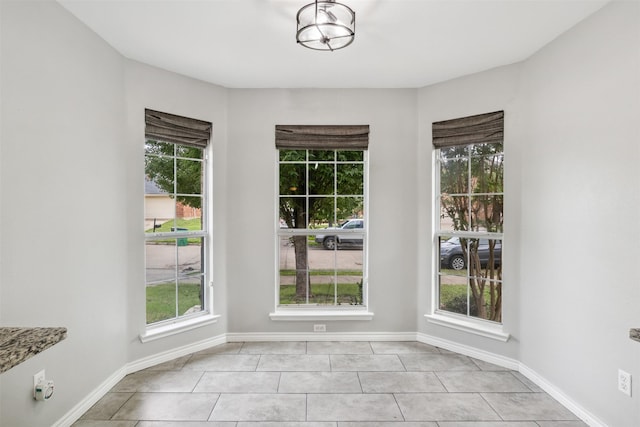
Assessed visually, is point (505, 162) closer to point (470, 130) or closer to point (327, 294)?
point (470, 130)

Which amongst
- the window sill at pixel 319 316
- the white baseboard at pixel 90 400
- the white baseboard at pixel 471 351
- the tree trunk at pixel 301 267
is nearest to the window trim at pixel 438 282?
the white baseboard at pixel 471 351

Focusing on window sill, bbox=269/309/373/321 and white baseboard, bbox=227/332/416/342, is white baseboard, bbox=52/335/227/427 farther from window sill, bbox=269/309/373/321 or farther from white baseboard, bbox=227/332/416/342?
window sill, bbox=269/309/373/321

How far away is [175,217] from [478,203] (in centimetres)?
291

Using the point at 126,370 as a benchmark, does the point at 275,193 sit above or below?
above

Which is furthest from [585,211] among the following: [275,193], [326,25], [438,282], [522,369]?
[275,193]

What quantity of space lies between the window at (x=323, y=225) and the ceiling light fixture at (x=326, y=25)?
5.01 ft

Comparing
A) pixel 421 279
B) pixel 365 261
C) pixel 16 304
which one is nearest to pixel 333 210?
pixel 365 261

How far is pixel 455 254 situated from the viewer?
3.67m

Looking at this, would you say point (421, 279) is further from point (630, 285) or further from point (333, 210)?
point (630, 285)

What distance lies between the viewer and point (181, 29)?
260 centimetres

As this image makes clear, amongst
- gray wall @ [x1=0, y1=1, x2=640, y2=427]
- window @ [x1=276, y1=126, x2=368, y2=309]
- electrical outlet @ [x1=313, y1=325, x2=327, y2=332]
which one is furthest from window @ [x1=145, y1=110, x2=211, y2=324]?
electrical outlet @ [x1=313, y1=325, x2=327, y2=332]

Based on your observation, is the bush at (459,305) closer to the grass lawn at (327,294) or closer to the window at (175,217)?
the grass lawn at (327,294)

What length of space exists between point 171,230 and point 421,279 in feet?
8.45

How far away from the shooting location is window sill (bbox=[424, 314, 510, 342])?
3275 millimetres
